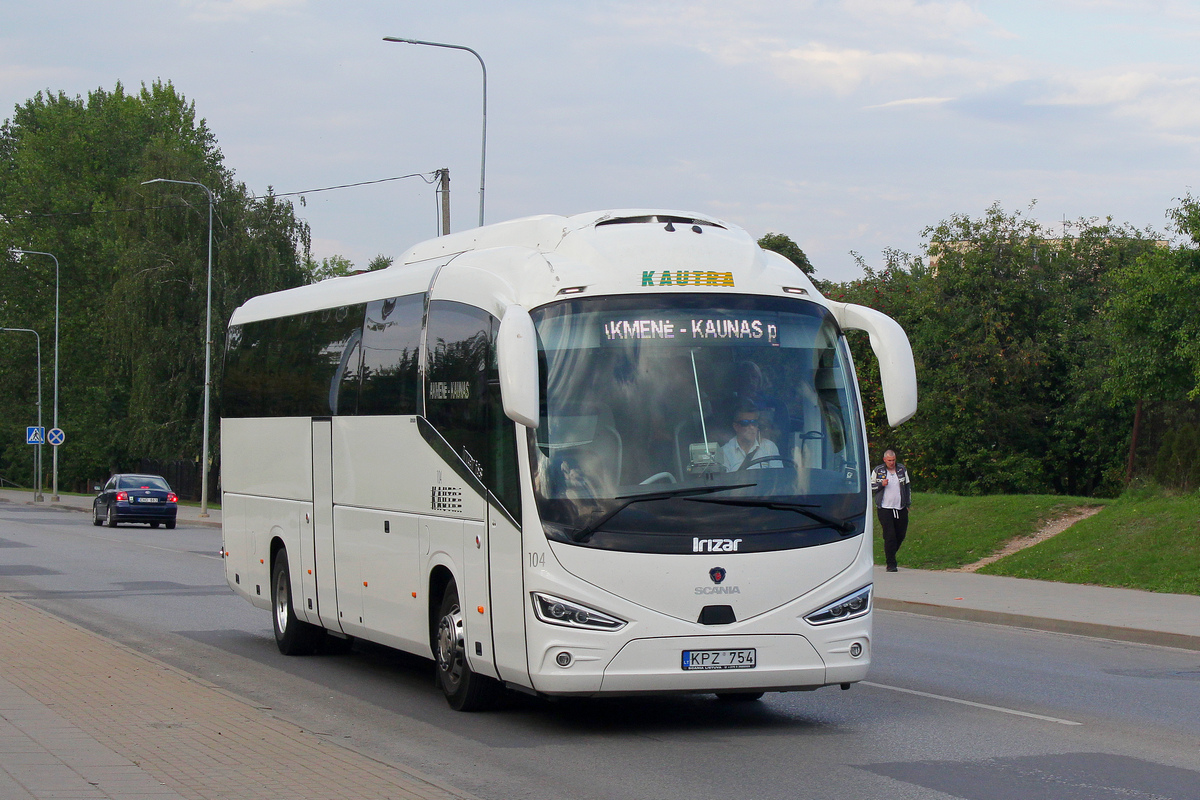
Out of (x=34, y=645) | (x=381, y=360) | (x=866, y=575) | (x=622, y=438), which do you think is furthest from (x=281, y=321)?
(x=866, y=575)

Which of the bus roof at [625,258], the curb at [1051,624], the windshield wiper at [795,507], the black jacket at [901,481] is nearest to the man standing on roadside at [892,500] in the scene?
the black jacket at [901,481]

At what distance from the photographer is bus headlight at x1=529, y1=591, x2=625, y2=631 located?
8.59m

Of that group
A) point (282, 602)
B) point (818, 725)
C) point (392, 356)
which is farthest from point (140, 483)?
point (818, 725)

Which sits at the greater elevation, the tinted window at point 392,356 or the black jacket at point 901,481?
the tinted window at point 392,356

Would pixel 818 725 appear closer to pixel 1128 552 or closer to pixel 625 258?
pixel 625 258

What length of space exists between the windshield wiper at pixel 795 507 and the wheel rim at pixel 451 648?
6.94 ft

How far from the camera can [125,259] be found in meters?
57.9

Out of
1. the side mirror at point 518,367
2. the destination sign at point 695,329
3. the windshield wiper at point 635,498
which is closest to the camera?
the side mirror at point 518,367

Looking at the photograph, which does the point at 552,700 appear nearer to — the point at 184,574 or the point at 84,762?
the point at 84,762

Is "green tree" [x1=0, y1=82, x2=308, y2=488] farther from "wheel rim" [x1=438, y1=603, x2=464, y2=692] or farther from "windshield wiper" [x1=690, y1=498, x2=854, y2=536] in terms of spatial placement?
"windshield wiper" [x1=690, y1=498, x2=854, y2=536]

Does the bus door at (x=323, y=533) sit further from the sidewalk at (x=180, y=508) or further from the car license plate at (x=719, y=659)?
the sidewalk at (x=180, y=508)

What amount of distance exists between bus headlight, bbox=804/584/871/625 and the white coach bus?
0.01m

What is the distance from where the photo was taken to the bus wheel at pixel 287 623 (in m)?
13.4

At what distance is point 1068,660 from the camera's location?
43.0 feet
